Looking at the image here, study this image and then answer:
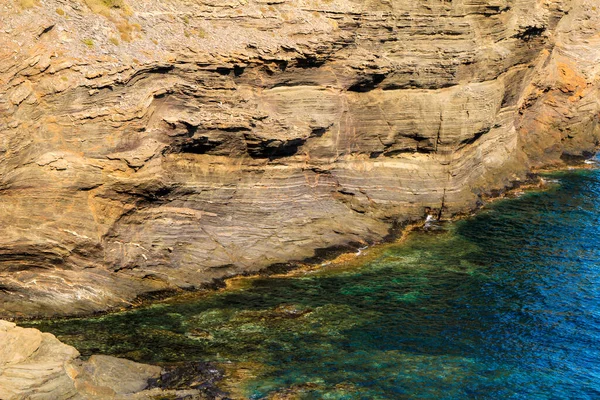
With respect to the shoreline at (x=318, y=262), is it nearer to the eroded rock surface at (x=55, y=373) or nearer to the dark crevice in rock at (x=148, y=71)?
the eroded rock surface at (x=55, y=373)

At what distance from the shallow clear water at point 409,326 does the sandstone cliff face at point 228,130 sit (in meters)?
3.06

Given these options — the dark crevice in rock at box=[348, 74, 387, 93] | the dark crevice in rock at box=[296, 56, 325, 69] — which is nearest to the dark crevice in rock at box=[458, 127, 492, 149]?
the dark crevice in rock at box=[348, 74, 387, 93]

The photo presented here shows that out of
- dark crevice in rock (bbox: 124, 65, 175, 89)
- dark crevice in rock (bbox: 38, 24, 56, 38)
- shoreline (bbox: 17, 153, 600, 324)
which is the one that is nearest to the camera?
dark crevice in rock (bbox: 38, 24, 56, 38)

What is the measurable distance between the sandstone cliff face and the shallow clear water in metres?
3.06

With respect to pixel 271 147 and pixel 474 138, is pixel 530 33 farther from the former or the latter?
pixel 271 147

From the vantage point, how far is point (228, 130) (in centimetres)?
4953

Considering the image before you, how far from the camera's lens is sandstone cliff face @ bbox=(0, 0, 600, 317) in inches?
1732

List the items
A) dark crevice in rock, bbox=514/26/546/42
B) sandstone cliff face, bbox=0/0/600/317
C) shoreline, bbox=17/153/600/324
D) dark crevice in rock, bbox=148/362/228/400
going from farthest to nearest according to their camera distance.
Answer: dark crevice in rock, bbox=514/26/546/42
shoreline, bbox=17/153/600/324
sandstone cliff face, bbox=0/0/600/317
dark crevice in rock, bbox=148/362/228/400

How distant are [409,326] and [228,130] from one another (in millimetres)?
15715

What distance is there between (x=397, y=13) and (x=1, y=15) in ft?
86.2

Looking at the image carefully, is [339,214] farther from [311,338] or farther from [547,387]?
[547,387]

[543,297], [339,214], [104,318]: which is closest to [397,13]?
[339,214]

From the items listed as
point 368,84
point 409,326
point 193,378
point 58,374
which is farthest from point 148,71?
point 409,326

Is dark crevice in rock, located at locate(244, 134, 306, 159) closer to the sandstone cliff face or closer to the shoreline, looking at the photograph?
the sandstone cliff face
